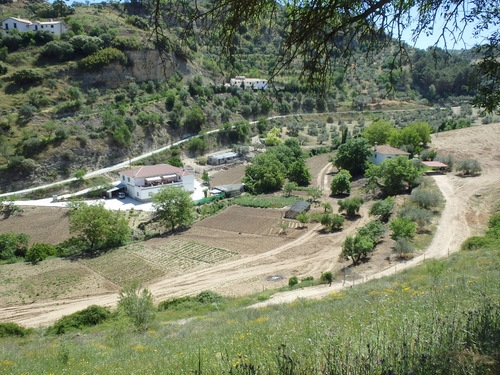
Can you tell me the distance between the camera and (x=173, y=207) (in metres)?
31.8

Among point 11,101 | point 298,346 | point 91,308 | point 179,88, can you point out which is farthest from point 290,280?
point 179,88

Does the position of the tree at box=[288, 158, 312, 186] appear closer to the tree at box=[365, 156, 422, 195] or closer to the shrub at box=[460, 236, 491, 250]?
the tree at box=[365, 156, 422, 195]


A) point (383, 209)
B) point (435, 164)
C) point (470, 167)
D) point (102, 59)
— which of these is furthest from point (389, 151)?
point (102, 59)

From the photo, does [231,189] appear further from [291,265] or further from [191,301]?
[191,301]

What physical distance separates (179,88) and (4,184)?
3536 cm

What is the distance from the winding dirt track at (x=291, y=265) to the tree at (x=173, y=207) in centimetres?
939

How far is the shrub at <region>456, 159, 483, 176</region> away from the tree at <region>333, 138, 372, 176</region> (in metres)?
10.1

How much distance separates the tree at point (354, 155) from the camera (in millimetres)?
43969

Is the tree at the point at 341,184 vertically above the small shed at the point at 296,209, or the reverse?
the tree at the point at 341,184

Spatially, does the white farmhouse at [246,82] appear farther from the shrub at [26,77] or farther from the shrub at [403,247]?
the shrub at [403,247]

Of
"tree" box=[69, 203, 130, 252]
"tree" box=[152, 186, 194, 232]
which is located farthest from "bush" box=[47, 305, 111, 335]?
"tree" box=[152, 186, 194, 232]

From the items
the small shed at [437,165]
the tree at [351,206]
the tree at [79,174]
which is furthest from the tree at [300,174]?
the tree at [79,174]

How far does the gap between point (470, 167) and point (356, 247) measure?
23460 mm

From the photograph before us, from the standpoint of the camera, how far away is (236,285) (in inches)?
812
